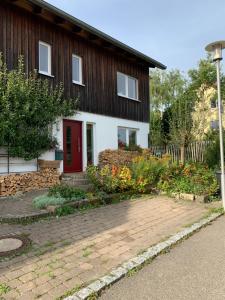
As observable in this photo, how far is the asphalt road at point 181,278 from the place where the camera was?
3.70 metres

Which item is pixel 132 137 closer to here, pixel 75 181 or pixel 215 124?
pixel 75 181

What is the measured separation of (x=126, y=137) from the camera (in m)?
16.3

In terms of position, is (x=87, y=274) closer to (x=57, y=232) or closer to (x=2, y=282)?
(x=2, y=282)

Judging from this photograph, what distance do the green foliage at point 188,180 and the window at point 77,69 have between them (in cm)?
540

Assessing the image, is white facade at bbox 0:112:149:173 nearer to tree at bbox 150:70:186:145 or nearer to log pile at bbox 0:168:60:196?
log pile at bbox 0:168:60:196

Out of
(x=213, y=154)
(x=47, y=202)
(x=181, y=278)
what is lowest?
(x=181, y=278)

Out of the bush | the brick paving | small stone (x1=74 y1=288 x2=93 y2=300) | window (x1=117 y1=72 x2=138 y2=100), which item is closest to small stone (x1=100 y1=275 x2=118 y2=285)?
the brick paving

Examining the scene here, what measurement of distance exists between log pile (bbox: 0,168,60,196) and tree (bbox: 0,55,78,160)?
63 cm

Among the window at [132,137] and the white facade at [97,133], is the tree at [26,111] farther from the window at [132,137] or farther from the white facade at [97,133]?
the window at [132,137]

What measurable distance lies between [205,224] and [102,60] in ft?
32.9

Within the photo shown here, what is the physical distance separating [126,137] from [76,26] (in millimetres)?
5874

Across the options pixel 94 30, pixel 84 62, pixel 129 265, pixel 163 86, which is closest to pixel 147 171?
pixel 84 62

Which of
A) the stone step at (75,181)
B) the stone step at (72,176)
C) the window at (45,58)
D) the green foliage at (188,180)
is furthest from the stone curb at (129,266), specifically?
the window at (45,58)

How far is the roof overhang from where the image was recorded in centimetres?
1092
